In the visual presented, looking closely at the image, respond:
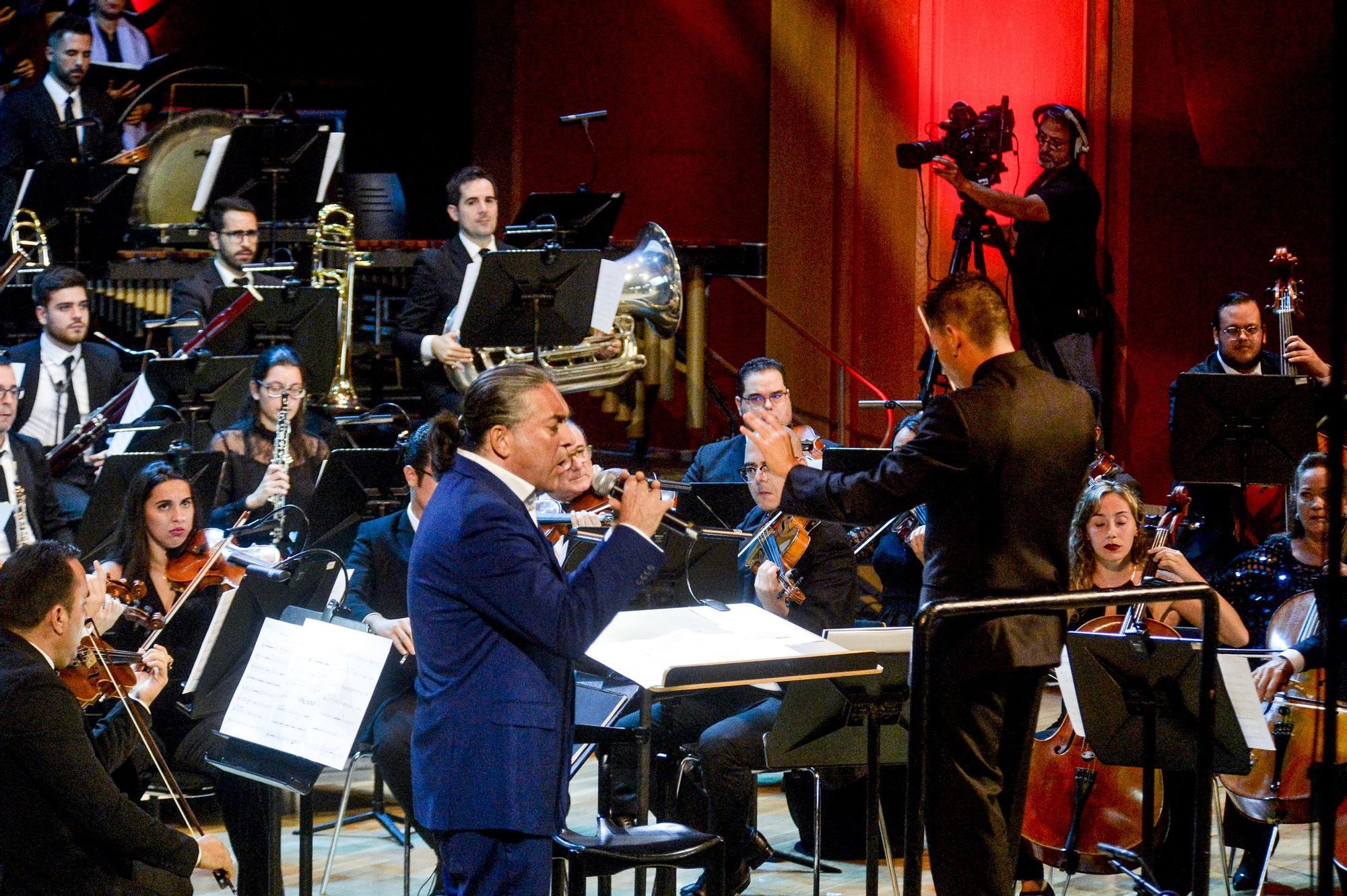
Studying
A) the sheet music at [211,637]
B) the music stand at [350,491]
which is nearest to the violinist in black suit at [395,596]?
the music stand at [350,491]

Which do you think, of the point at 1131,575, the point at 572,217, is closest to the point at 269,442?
the point at 572,217

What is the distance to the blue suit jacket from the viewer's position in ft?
9.68

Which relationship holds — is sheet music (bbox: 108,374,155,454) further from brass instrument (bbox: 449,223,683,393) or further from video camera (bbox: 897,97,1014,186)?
video camera (bbox: 897,97,1014,186)

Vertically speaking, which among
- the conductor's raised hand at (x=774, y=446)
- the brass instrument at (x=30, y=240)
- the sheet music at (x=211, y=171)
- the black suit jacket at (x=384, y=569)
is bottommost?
the black suit jacket at (x=384, y=569)

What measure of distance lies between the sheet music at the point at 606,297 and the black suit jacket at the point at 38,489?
2.14m

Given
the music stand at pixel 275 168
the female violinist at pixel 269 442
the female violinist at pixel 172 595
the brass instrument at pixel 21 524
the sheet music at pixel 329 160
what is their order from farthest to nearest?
the sheet music at pixel 329 160 → the music stand at pixel 275 168 → the female violinist at pixel 269 442 → the brass instrument at pixel 21 524 → the female violinist at pixel 172 595

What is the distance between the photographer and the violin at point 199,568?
492cm

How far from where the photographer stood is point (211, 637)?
13.8ft

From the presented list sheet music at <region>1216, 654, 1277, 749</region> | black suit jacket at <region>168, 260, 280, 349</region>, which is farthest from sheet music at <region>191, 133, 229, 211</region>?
sheet music at <region>1216, 654, 1277, 749</region>

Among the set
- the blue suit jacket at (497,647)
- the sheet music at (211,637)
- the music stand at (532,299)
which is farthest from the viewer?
the music stand at (532,299)

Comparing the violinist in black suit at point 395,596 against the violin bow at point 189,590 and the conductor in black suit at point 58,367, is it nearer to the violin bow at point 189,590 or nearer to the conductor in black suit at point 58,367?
the violin bow at point 189,590

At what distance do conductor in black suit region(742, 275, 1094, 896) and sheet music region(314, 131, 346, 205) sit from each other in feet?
16.5

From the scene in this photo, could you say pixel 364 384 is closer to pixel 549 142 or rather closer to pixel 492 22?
pixel 549 142

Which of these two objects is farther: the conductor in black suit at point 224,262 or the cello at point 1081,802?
the conductor in black suit at point 224,262
